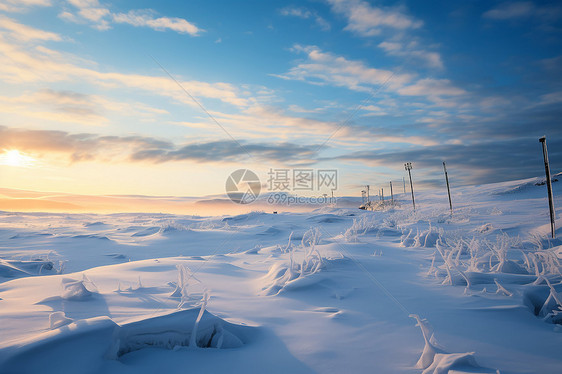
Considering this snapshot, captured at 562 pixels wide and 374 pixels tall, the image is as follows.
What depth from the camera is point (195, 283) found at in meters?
4.38

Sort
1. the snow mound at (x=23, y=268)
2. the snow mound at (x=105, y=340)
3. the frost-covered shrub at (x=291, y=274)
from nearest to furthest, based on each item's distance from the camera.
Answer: the snow mound at (x=105, y=340)
the frost-covered shrub at (x=291, y=274)
the snow mound at (x=23, y=268)

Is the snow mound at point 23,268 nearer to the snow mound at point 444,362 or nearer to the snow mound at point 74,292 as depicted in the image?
the snow mound at point 74,292

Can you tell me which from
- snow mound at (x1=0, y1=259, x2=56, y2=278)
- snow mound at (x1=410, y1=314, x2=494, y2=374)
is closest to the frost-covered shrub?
snow mound at (x1=410, y1=314, x2=494, y2=374)

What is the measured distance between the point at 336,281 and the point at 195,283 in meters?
2.13

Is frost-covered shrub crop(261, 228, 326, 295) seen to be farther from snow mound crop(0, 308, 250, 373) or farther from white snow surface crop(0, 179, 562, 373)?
snow mound crop(0, 308, 250, 373)

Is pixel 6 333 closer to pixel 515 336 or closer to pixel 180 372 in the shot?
pixel 180 372

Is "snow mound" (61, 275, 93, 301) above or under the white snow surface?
above

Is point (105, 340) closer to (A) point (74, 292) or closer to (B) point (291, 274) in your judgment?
(A) point (74, 292)

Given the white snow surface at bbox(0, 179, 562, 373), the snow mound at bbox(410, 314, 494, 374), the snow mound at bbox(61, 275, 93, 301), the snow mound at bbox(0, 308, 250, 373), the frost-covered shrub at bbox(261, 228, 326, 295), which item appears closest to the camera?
the snow mound at bbox(0, 308, 250, 373)

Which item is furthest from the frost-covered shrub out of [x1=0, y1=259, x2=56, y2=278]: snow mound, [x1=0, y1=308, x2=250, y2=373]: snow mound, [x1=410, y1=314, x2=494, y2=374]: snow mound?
[x1=0, y1=259, x2=56, y2=278]: snow mound

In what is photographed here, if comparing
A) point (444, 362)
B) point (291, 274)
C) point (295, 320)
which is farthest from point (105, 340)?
point (291, 274)

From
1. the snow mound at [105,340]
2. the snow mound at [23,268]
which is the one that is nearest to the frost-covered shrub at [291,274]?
the snow mound at [105,340]

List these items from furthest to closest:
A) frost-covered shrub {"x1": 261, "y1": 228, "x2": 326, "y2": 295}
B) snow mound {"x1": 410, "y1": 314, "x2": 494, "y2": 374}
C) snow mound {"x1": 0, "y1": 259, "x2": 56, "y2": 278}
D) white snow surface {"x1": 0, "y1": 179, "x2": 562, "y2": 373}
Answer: snow mound {"x1": 0, "y1": 259, "x2": 56, "y2": 278}, frost-covered shrub {"x1": 261, "y1": 228, "x2": 326, "y2": 295}, white snow surface {"x1": 0, "y1": 179, "x2": 562, "y2": 373}, snow mound {"x1": 410, "y1": 314, "x2": 494, "y2": 374}

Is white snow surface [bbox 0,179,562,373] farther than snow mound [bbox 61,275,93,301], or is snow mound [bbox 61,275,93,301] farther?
snow mound [bbox 61,275,93,301]
